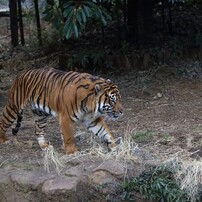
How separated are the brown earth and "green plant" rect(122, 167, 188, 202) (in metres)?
0.10

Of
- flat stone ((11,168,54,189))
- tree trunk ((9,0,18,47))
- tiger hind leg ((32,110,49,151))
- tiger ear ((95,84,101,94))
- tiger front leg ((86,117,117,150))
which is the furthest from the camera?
tree trunk ((9,0,18,47))

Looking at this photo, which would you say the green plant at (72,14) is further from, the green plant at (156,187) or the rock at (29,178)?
the green plant at (156,187)

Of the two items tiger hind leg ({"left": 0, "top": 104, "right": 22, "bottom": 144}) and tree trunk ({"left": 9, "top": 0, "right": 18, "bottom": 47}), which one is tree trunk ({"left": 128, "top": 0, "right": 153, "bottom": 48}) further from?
tiger hind leg ({"left": 0, "top": 104, "right": 22, "bottom": 144})

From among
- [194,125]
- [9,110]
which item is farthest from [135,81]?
[9,110]

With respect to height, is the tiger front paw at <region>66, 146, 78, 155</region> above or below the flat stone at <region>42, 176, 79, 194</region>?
above

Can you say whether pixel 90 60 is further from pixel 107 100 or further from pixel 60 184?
pixel 60 184

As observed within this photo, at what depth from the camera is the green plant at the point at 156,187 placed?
4727mm

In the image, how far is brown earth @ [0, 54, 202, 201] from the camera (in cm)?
496

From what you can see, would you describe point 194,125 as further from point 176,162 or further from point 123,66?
point 123,66

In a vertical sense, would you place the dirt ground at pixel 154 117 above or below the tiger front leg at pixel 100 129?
below

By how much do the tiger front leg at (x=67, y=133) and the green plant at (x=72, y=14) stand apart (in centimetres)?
162

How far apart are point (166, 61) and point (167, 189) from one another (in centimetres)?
486

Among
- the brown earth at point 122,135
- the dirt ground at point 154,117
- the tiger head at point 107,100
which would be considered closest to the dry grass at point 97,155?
the brown earth at point 122,135

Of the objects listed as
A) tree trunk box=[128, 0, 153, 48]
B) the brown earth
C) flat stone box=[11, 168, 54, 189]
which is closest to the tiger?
the brown earth
